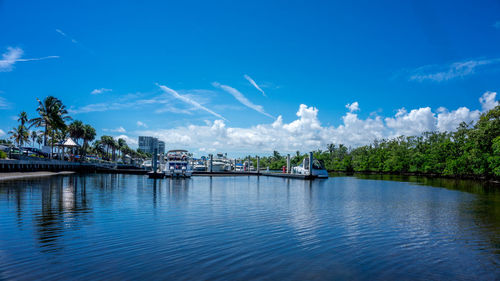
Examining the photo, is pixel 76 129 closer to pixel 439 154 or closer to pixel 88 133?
pixel 88 133

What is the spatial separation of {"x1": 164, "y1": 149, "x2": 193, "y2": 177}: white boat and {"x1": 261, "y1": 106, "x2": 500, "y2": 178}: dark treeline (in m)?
53.2

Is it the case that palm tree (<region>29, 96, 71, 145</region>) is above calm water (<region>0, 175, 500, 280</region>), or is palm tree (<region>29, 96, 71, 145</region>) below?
above

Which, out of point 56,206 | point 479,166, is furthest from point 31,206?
point 479,166

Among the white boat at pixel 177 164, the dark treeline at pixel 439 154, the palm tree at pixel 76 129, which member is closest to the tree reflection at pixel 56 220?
the white boat at pixel 177 164

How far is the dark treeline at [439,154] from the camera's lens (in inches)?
2204

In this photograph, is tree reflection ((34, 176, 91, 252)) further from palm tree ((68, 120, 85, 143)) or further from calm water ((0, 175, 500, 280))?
palm tree ((68, 120, 85, 143))

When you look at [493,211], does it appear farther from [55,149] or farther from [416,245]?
[55,149]

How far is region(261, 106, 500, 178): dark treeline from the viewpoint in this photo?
2204 inches

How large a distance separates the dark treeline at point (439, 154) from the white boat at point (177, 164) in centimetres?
5318

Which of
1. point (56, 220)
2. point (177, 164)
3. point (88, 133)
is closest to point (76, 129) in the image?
point (88, 133)

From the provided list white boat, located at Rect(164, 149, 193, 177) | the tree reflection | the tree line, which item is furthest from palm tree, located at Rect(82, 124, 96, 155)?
the tree reflection

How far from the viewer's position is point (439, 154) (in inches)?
3406

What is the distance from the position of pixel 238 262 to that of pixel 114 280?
318 cm

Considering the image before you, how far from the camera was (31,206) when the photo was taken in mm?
16172
